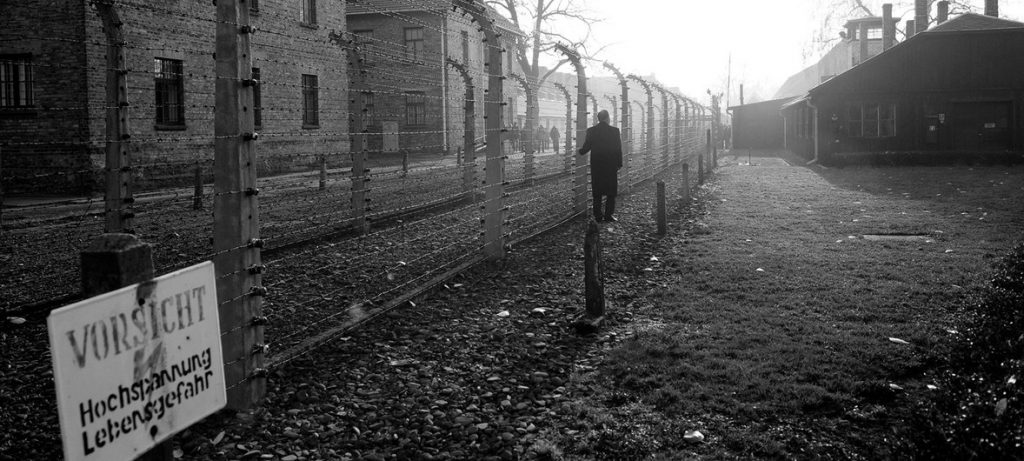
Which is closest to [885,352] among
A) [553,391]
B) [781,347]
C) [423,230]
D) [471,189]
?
[781,347]

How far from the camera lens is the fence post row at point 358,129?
1175cm

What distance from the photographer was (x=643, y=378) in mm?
5520

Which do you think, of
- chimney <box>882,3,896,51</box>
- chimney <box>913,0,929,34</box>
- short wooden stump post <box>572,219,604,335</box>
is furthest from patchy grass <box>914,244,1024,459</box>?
chimney <box>882,3,896,51</box>

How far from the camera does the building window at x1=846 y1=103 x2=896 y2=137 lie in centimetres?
3253

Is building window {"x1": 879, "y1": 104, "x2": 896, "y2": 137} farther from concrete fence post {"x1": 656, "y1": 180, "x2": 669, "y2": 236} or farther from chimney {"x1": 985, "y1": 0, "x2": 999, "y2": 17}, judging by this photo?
concrete fence post {"x1": 656, "y1": 180, "x2": 669, "y2": 236}

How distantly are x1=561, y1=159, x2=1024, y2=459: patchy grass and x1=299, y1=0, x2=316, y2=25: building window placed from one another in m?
21.9

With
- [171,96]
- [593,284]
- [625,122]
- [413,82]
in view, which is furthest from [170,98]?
[593,284]

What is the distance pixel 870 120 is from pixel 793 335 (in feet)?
95.9

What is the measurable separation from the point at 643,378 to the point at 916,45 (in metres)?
30.9

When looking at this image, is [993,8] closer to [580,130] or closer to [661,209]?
[580,130]

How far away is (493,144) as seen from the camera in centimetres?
993

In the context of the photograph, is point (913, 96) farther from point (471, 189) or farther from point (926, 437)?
point (926, 437)

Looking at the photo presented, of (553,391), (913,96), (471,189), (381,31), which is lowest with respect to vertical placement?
(553,391)

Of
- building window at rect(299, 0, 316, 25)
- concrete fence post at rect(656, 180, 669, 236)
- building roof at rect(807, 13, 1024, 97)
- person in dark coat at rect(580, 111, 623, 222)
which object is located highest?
building window at rect(299, 0, 316, 25)
